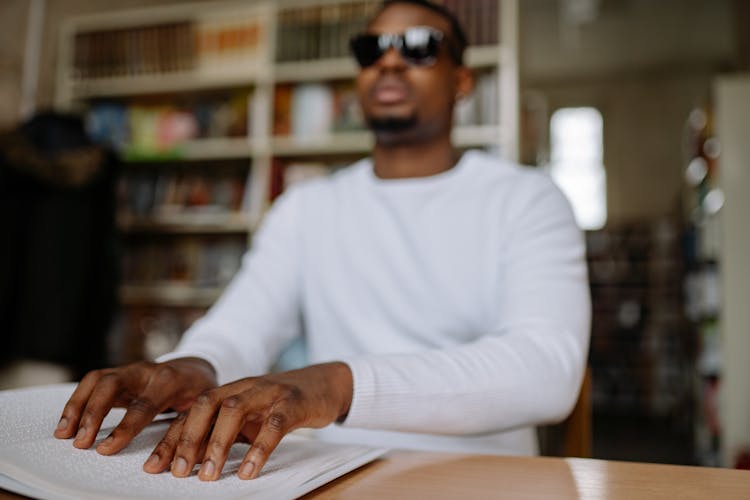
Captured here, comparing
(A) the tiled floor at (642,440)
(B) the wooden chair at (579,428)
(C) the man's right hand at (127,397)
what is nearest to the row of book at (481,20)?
(B) the wooden chair at (579,428)

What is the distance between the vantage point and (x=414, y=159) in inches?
51.7

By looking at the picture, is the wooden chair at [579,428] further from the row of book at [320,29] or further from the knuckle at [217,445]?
the row of book at [320,29]

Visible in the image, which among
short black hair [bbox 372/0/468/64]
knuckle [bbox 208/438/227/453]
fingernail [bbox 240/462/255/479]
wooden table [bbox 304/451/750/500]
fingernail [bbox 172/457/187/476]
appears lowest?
wooden table [bbox 304/451/750/500]

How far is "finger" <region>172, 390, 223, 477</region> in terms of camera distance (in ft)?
1.58

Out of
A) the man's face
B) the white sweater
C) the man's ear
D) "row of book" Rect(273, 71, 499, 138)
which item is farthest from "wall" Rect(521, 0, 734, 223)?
the white sweater

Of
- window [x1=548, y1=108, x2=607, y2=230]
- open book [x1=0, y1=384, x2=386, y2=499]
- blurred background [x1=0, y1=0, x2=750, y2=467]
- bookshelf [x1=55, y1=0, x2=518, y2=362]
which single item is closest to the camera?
open book [x1=0, y1=384, x2=386, y2=499]

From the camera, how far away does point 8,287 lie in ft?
7.88

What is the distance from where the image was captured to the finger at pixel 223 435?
0.48 m

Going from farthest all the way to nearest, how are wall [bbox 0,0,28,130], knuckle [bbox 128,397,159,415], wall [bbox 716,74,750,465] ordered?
wall [bbox 0,0,28,130], wall [bbox 716,74,750,465], knuckle [bbox 128,397,159,415]

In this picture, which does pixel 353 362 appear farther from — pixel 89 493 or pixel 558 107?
pixel 558 107

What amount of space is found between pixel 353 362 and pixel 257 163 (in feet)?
8.69

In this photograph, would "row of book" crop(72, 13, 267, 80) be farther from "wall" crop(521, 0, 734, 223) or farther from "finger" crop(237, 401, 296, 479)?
"wall" crop(521, 0, 734, 223)

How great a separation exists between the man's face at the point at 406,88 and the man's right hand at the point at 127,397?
2.26 feet

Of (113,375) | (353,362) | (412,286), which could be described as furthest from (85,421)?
(412,286)
